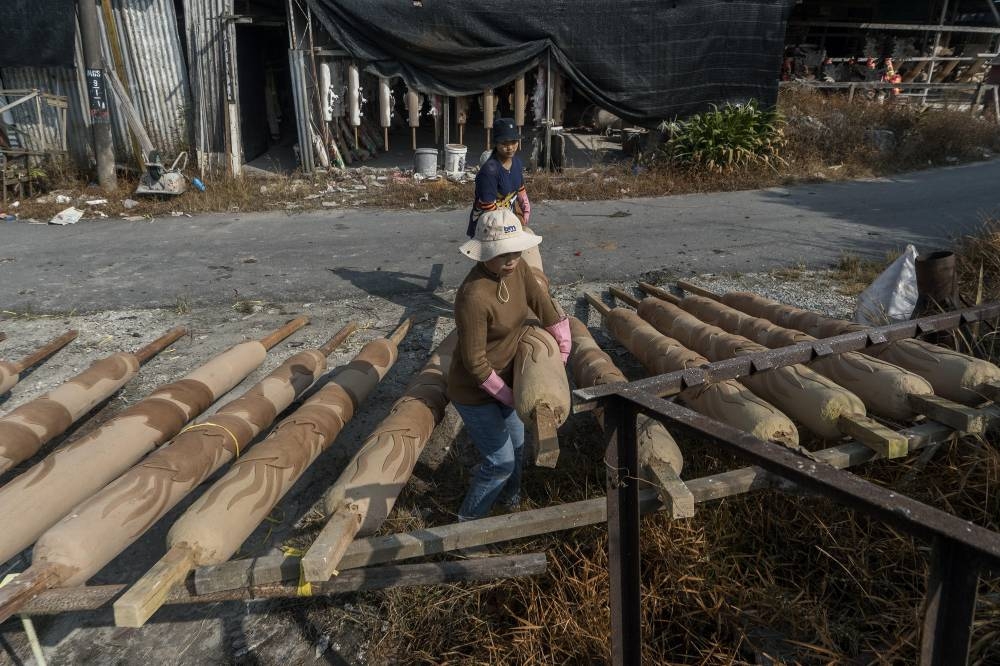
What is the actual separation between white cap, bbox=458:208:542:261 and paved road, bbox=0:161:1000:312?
371 cm

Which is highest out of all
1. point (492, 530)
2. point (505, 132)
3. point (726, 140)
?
point (726, 140)

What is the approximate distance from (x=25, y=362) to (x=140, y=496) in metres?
2.77

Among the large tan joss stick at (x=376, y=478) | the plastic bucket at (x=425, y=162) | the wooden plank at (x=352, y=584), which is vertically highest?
the plastic bucket at (x=425, y=162)

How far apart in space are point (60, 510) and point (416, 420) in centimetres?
163

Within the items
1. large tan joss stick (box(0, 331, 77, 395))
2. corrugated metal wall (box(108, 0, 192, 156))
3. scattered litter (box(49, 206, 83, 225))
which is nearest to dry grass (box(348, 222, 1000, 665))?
large tan joss stick (box(0, 331, 77, 395))

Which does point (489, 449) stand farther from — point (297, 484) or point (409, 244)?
point (409, 244)

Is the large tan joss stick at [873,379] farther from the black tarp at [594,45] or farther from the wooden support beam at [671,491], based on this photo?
the black tarp at [594,45]

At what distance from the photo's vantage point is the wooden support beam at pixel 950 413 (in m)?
2.71

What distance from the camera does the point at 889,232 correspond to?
8.42 metres

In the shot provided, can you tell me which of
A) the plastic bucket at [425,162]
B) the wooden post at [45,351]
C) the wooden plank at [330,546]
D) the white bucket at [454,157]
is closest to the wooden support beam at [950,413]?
the wooden plank at [330,546]

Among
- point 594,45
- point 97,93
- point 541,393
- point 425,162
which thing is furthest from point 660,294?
point 97,93

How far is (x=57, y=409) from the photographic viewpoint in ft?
12.2

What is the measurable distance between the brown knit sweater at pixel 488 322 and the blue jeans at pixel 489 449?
0.07 metres

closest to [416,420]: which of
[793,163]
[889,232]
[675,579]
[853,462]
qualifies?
[675,579]
